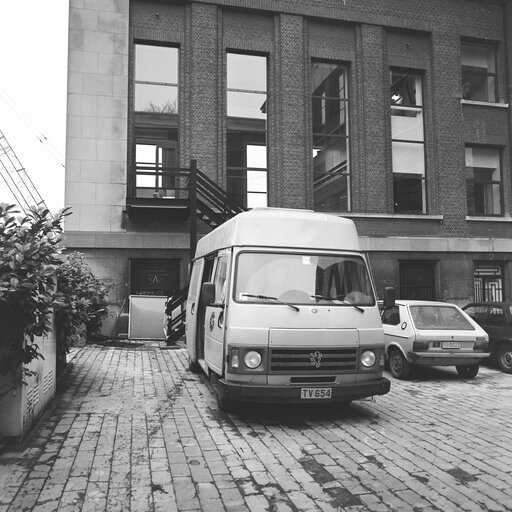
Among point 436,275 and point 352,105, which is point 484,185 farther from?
point 352,105

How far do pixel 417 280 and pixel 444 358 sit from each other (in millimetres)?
9097

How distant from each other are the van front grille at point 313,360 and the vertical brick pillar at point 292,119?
37.1 ft

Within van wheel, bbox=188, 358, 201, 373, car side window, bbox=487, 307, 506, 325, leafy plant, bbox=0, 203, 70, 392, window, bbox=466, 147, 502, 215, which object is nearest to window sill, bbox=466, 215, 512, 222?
window, bbox=466, 147, 502, 215

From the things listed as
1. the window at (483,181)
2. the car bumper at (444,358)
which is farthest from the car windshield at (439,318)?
the window at (483,181)

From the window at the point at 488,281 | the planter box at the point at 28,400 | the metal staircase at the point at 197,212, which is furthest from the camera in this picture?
the window at the point at 488,281

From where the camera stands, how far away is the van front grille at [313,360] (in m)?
6.26

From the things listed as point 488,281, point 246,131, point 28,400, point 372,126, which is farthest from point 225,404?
point 488,281

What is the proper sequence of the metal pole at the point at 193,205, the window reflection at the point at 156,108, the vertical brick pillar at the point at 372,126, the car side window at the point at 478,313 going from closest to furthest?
the car side window at the point at 478,313 → the metal pole at the point at 193,205 → the window reflection at the point at 156,108 → the vertical brick pillar at the point at 372,126

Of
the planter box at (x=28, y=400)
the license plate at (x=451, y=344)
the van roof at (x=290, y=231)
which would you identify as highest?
the van roof at (x=290, y=231)

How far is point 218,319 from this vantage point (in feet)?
23.2

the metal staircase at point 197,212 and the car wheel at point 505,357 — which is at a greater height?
the metal staircase at point 197,212

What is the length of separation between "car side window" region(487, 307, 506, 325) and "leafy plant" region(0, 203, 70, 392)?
31.2ft

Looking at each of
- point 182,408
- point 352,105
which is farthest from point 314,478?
point 352,105

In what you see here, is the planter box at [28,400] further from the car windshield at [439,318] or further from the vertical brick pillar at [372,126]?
the vertical brick pillar at [372,126]
